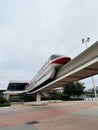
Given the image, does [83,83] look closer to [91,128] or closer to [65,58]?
[65,58]

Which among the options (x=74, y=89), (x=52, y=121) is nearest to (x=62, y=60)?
(x=52, y=121)

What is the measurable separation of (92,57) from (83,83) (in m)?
39.2

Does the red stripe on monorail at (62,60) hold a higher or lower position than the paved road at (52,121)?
higher

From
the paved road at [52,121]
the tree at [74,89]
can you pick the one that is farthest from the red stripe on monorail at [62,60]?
the tree at [74,89]

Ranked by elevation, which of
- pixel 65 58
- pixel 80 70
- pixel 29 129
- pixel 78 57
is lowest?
pixel 29 129

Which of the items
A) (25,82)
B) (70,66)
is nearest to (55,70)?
(70,66)

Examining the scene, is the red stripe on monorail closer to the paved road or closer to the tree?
the paved road

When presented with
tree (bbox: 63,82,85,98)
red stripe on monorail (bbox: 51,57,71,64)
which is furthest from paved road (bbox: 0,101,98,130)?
tree (bbox: 63,82,85,98)

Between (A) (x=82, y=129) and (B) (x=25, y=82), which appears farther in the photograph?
(B) (x=25, y=82)

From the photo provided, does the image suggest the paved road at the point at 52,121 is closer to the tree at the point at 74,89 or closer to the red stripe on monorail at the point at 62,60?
the red stripe on monorail at the point at 62,60

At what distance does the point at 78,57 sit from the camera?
42.6 ft

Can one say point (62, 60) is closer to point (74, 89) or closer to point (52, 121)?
point (52, 121)

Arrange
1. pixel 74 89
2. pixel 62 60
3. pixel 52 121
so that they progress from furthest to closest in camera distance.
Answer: pixel 74 89
pixel 62 60
pixel 52 121

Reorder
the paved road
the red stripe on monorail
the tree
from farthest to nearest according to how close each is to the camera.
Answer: the tree, the red stripe on monorail, the paved road
